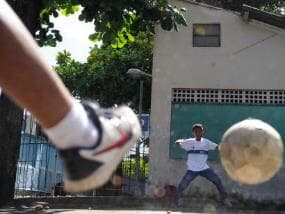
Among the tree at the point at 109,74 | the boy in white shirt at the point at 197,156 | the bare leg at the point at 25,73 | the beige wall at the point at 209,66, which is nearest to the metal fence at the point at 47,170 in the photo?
the beige wall at the point at 209,66

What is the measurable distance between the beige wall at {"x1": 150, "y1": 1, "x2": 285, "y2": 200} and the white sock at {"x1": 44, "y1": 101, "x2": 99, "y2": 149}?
12.3m

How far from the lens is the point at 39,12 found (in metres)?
11.3

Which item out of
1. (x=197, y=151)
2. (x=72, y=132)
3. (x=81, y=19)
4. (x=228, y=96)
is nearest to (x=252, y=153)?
(x=72, y=132)

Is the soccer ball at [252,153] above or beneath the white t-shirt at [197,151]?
beneath

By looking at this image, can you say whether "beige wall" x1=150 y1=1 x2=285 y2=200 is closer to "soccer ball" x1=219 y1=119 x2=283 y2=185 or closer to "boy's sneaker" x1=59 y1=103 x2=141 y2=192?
"soccer ball" x1=219 y1=119 x2=283 y2=185

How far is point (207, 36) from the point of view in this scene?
1513 cm

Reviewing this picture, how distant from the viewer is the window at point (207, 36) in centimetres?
1512

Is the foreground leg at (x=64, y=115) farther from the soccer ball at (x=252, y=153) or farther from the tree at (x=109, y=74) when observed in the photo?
the tree at (x=109, y=74)

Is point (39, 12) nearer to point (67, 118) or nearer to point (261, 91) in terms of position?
point (261, 91)

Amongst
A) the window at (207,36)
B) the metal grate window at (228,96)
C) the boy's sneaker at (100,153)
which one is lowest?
the boy's sneaker at (100,153)

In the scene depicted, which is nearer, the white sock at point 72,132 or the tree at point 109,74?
the white sock at point 72,132

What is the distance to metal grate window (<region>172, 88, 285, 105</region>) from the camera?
47.9ft

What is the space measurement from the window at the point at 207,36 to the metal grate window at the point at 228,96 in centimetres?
129

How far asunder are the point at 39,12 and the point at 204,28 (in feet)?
17.7
